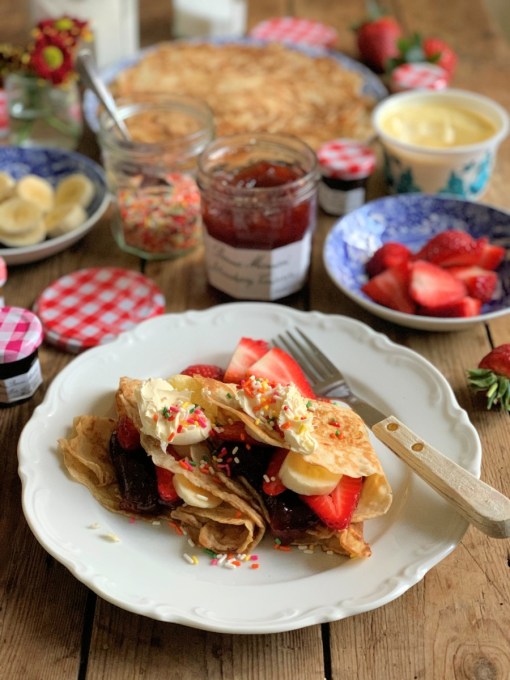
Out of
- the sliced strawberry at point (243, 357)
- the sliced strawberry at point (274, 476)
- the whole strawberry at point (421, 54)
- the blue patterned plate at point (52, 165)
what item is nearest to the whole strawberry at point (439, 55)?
the whole strawberry at point (421, 54)

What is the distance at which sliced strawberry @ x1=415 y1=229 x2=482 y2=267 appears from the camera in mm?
1748

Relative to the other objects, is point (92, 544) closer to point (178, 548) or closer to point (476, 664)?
point (178, 548)

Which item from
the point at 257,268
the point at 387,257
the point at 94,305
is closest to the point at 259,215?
the point at 257,268

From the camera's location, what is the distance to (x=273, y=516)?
1.19m

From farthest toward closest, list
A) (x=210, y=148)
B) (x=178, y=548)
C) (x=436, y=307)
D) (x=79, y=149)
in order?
1. (x=79, y=149)
2. (x=210, y=148)
3. (x=436, y=307)
4. (x=178, y=548)

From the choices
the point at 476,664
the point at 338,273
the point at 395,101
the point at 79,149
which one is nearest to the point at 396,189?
the point at 395,101

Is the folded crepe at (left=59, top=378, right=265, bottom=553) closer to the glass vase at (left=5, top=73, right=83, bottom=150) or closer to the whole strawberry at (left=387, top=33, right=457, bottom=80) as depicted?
the glass vase at (left=5, top=73, right=83, bottom=150)

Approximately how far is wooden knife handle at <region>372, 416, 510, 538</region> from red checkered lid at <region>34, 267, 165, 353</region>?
0.67 metres

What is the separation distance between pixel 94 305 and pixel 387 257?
0.64 metres

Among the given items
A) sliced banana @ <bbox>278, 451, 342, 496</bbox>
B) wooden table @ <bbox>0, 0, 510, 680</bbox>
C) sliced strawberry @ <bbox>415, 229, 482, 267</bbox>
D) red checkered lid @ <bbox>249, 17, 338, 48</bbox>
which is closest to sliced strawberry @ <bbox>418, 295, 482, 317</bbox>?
sliced strawberry @ <bbox>415, 229, 482, 267</bbox>

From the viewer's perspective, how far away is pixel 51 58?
6.91 feet

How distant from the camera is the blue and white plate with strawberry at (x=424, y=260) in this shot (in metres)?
1.66

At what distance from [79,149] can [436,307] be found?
3.80 feet

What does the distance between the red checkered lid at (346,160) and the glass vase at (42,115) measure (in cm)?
71
